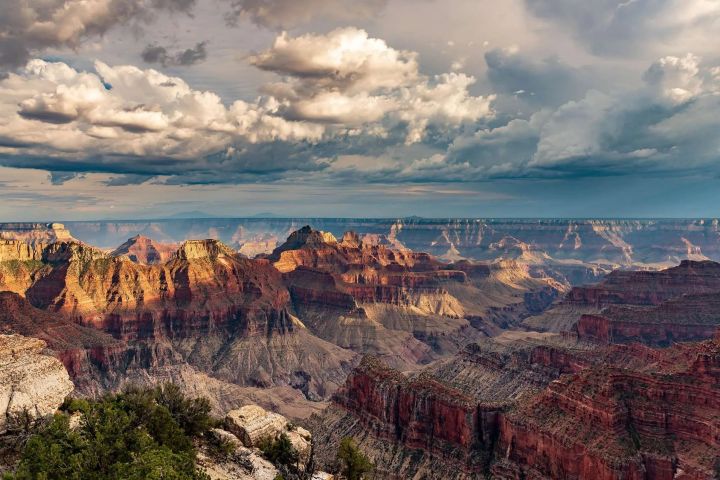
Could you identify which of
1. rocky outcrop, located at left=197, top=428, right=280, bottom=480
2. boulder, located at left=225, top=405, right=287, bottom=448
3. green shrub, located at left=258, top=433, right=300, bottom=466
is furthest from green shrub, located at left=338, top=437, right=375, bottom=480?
rocky outcrop, located at left=197, top=428, right=280, bottom=480

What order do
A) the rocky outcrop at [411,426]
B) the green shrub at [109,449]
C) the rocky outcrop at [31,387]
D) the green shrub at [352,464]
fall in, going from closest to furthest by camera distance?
1. the green shrub at [109,449]
2. the rocky outcrop at [31,387]
3. the green shrub at [352,464]
4. the rocky outcrop at [411,426]

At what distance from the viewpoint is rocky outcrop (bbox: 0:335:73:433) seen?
175ft

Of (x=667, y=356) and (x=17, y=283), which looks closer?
(x=667, y=356)

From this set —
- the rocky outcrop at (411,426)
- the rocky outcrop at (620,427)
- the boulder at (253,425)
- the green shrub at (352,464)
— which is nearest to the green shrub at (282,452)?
the boulder at (253,425)

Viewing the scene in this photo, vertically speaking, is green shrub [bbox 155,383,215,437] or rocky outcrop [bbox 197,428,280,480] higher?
green shrub [bbox 155,383,215,437]

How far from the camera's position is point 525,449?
271ft

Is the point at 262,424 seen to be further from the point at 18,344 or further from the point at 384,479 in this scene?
the point at 18,344

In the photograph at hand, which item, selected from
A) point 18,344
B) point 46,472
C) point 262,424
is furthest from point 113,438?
point 18,344

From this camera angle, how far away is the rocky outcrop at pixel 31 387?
2104 inches

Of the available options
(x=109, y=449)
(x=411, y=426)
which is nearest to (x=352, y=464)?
(x=411, y=426)

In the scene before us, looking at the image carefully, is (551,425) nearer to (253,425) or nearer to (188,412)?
(253,425)

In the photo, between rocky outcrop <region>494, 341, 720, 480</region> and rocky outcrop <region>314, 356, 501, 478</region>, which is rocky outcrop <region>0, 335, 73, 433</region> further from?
rocky outcrop <region>494, 341, 720, 480</region>

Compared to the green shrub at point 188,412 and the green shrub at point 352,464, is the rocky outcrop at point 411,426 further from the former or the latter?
the green shrub at point 188,412

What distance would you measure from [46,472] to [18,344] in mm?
51438
